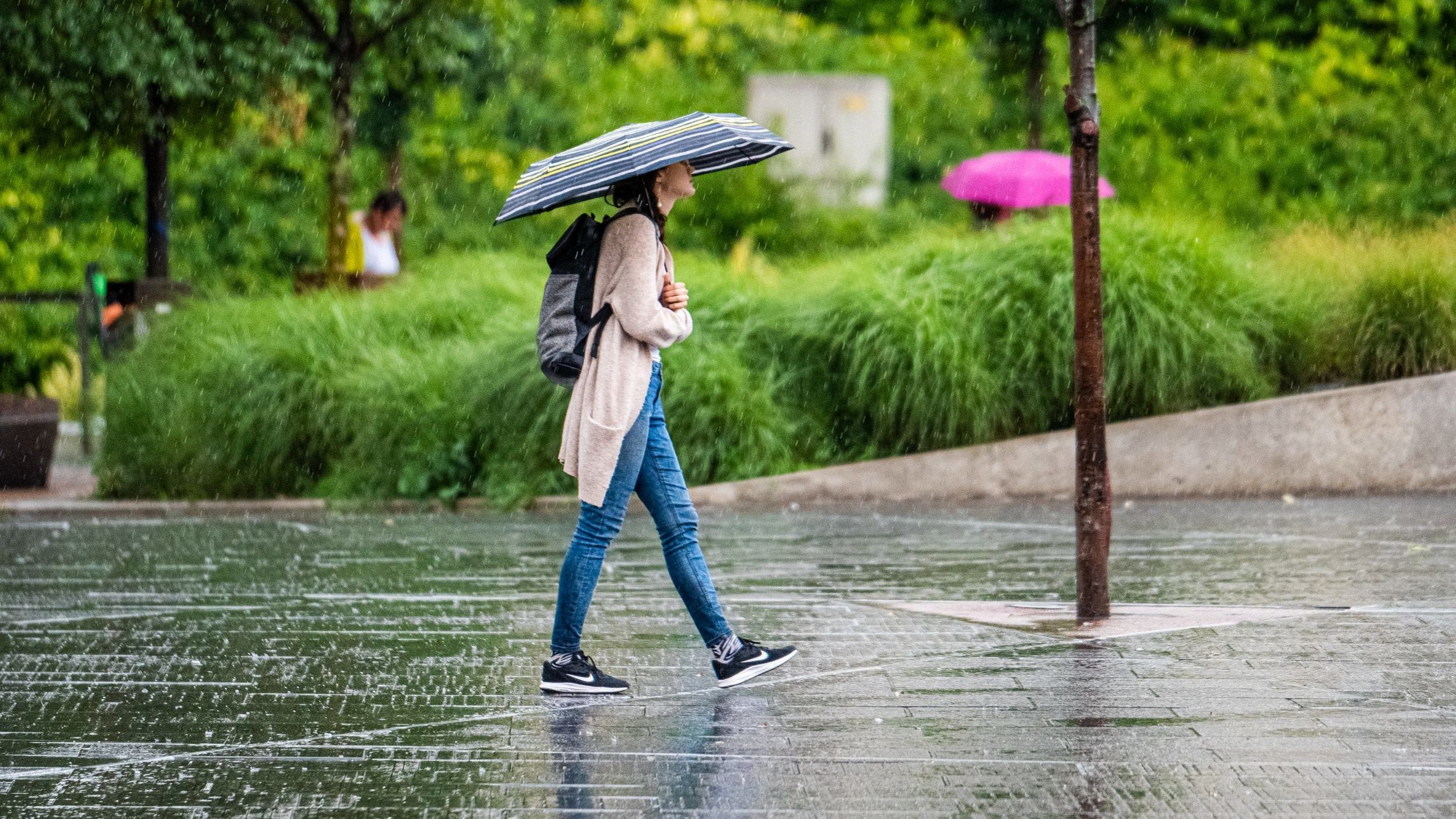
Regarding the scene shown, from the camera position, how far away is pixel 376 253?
57.4 ft

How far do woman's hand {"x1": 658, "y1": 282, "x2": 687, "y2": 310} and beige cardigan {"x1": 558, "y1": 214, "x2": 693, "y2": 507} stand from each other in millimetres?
38

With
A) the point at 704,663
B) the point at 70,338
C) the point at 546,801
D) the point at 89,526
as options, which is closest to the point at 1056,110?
the point at 70,338

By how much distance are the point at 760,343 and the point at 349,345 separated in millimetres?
3090

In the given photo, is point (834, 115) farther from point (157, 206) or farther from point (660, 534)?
point (660, 534)

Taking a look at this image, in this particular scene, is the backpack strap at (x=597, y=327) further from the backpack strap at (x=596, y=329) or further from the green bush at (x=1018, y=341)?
the green bush at (x=1018, y=341)

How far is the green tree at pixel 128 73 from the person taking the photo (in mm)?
15586

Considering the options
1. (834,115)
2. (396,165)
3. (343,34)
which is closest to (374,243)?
(343,34)

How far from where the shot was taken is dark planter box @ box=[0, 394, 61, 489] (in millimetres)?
14688

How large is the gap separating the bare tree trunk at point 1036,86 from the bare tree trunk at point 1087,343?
14.4 meters

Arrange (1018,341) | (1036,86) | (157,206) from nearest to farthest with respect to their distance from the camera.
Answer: (1018,341), (157,206), (1036,86)

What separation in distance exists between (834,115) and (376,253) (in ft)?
45.3

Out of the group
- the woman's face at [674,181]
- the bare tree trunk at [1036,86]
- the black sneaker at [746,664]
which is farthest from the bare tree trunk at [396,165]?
the black sneaker at [746,664]

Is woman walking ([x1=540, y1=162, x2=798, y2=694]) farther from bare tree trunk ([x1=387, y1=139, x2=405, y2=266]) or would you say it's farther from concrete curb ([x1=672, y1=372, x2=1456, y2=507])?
bare tree trunk ([x1=387, y1=139, x2=405, y2=266])

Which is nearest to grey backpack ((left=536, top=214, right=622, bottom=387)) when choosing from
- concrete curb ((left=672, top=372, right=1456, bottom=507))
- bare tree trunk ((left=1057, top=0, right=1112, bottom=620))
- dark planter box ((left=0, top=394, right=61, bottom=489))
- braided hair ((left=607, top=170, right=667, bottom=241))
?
braided hair ((left=607, top=170, right=667, bottom=241))
